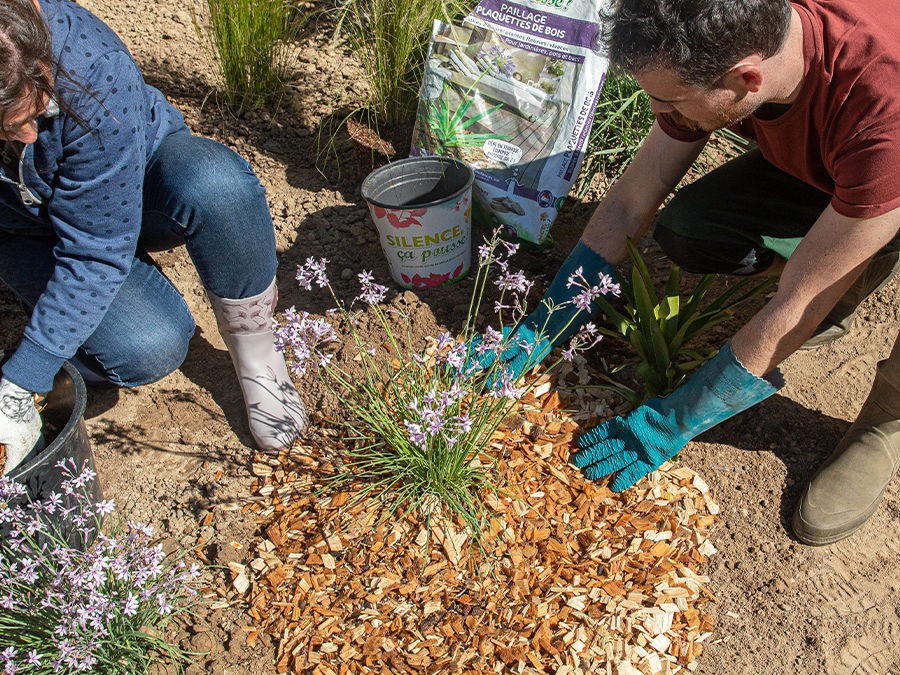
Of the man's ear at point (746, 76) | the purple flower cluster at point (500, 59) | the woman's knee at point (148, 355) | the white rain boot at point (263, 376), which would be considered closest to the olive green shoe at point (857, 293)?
the man's ear at point (746, 76)

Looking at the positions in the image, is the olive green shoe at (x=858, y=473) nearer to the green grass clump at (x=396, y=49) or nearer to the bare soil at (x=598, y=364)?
the bare soil at (x=598, y=364)

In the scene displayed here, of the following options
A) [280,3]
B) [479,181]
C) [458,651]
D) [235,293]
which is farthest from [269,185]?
[458,651]

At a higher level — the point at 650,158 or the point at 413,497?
the point at 650,158

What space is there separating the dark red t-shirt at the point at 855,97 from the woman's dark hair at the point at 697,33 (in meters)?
0.17

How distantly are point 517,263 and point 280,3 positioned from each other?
143cm

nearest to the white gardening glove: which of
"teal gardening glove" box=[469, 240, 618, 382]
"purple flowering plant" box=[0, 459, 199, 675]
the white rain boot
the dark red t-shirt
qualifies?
"purple flowering plant" box=[0, 459, 199, 675]

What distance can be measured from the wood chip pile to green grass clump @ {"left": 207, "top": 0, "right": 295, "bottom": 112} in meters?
1.87

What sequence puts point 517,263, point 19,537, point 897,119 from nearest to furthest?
point 897,119
point 19,537
point 517,263

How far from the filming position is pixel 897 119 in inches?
68.9

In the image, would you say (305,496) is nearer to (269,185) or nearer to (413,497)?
(413,497)

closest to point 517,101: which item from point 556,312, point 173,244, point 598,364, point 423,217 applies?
point 423,217

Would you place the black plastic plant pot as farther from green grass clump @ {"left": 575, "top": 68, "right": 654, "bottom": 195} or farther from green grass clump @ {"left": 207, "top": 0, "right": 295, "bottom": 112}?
green grass clump @ {"left": 575, "top": 68, "right": 654, "bottom": 195}

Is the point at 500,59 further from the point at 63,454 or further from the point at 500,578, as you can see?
the point at 63,454

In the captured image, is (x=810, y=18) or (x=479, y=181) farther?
(x=479, y=181)
